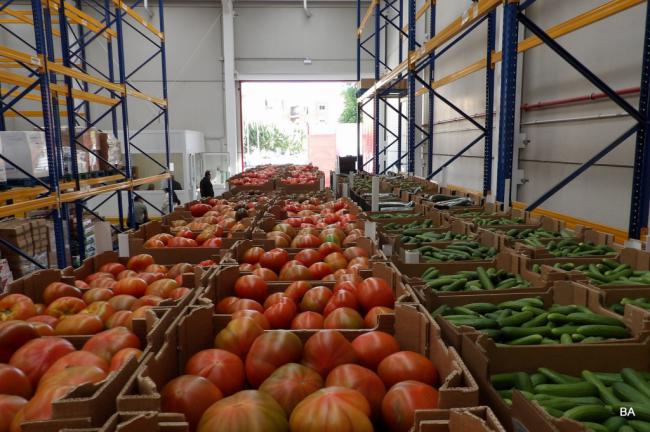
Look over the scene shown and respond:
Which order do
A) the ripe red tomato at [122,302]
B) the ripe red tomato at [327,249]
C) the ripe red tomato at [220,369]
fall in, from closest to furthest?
the ripe red tomato at [220,369] < the ripe red tomato at [122,302] < the ripe red tomato at [327,249]

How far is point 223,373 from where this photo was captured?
1505mm

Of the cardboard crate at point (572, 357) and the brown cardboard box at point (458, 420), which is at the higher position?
the brown cardboard box at point (458, 420)

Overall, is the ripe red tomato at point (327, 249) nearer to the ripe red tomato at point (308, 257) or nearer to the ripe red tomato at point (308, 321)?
the ripe red tomato at point (308, 257)

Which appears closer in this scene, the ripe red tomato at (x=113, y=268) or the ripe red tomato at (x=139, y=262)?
the ripe red tomato at (x=113, y=268)

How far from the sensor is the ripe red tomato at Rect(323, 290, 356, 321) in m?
2.06

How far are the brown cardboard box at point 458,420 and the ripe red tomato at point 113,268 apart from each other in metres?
2.21

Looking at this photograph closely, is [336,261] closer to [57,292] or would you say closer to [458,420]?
[57,292]

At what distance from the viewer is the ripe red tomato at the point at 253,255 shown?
2885 mm

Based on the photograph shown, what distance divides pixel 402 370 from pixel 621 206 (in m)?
4.45

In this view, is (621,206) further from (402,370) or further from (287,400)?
(287,400)

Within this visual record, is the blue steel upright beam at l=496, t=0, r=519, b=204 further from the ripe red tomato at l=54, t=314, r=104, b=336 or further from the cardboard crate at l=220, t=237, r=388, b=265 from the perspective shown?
the ripe red tomato at l=54, t=314, r=104, b=336

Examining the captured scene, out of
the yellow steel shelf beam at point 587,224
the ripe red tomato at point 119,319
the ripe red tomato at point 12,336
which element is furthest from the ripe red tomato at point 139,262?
the yellow steel shelf beam at point 587,224

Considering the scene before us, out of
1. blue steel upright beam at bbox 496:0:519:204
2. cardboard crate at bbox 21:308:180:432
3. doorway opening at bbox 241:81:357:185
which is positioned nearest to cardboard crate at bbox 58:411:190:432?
cardboard crate at bbox 21:308:180:432

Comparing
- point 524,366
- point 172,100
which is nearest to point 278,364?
point 524,366
